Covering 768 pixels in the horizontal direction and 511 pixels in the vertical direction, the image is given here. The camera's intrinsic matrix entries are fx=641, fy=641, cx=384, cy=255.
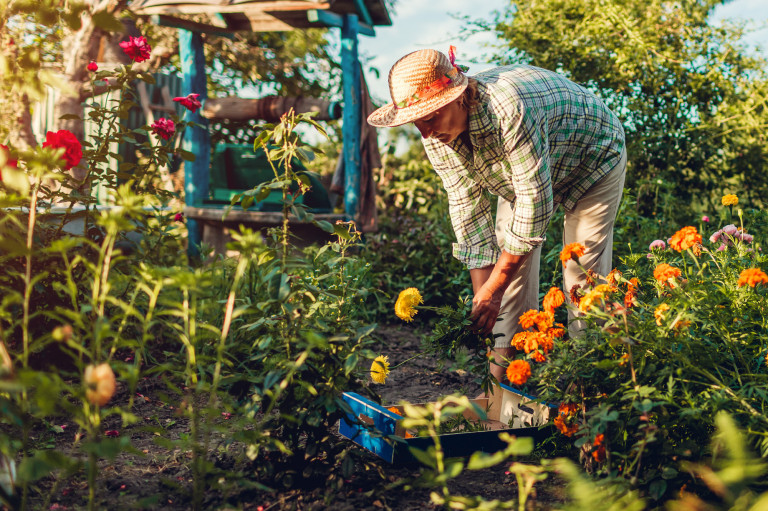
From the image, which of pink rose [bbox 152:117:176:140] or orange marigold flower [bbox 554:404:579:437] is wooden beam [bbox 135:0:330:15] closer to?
pink rose [bbox 152:117:176:140]

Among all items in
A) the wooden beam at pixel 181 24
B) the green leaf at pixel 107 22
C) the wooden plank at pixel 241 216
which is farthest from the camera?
the wooden beam at pixel 181 24

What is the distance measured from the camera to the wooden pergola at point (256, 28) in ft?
16.3

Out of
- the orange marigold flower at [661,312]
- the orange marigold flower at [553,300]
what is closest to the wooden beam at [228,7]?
the orange marigold flower at [553,300]

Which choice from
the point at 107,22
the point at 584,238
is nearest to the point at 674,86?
the point at 584,238

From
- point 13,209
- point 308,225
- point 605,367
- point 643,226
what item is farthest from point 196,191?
point 605,367

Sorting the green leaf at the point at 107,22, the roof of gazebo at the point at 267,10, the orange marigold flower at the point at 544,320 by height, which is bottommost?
the orange marigold flower at the point at 544,320

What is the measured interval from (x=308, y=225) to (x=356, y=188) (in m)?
0.49

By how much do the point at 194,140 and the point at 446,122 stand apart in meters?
3.90

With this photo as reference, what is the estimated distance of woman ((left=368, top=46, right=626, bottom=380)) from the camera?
2094 mm

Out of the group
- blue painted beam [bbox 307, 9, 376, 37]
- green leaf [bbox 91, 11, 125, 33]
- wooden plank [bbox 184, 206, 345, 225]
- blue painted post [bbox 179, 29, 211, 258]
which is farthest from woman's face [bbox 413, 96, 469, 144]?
blue painted post [bbox 179, 29, 211, 258]

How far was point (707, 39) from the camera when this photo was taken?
5.21 m

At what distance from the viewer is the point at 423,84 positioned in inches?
80.3

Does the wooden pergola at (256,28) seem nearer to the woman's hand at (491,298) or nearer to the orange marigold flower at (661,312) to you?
the woman's hand at (491,298)

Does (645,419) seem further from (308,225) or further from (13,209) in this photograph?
(308,225)
